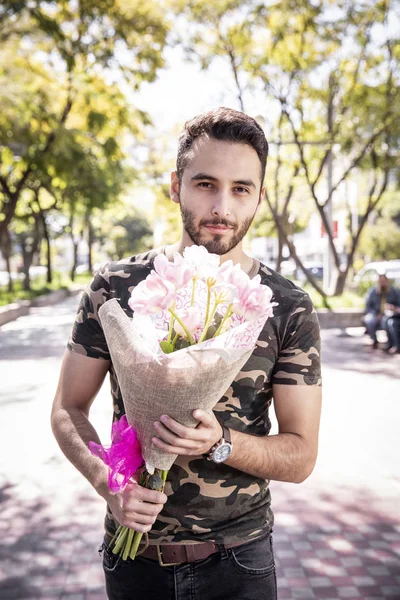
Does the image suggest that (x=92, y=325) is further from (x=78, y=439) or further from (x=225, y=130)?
(x=225, y=130)

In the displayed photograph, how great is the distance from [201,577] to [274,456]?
1.24 ft

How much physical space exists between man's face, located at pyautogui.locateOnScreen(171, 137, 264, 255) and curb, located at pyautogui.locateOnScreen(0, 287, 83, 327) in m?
16.7

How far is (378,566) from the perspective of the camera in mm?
4293

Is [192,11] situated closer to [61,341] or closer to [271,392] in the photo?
[61,341]

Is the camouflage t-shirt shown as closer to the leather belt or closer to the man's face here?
the leather belt

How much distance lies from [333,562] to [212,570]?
2788 mm

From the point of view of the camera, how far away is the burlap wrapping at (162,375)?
135 cm

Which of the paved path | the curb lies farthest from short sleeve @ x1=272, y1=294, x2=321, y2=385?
the curb

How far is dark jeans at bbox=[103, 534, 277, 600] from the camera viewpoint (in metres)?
1.83

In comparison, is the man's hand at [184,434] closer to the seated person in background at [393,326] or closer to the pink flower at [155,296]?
the pink flower at [155,296]

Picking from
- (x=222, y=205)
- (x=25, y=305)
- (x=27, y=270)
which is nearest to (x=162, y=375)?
(x=222, y=205)

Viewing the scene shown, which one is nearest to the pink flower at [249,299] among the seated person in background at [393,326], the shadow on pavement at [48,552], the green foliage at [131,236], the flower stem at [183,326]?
the flower stem at [183,326]

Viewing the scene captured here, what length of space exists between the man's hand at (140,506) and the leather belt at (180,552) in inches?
11.3

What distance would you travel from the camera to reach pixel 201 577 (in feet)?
5.98
